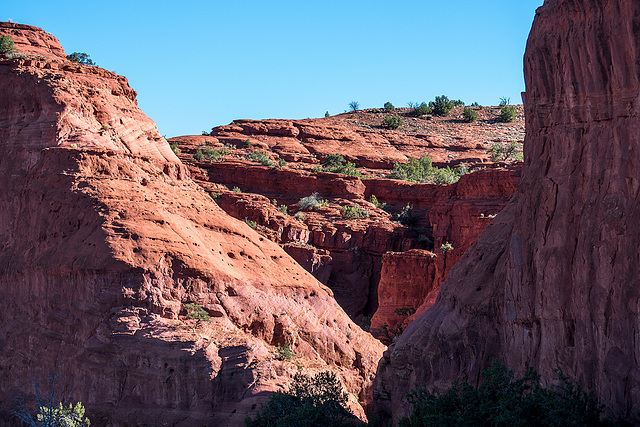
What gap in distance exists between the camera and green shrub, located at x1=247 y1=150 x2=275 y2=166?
205ft

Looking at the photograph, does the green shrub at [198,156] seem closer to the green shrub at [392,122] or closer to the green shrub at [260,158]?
the green shrub at [260,158]

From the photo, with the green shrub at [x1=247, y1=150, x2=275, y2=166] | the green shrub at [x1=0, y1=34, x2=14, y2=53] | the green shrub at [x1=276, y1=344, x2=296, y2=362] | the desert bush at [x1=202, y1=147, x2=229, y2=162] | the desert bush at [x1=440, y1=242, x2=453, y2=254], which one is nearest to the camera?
the green shrub at [x1=276, y1=344, x2=296, y2=362]

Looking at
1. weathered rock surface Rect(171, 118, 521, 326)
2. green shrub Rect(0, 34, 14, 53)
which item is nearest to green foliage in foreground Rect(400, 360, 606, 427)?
weathered rock surface Rect(171, 118, 521, 326)

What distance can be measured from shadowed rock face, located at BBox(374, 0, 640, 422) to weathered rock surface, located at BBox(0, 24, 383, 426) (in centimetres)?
647

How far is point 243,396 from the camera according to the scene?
2100cm

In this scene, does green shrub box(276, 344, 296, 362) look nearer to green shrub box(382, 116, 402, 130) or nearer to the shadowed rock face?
the shadowed rock face

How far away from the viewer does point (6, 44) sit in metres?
28.8

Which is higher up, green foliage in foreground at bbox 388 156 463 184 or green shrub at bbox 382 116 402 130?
green shrub at bbox 382 116 402 130

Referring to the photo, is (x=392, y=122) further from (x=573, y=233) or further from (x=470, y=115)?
(x=573, y=233)

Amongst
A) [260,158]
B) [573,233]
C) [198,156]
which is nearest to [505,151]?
[260,158]

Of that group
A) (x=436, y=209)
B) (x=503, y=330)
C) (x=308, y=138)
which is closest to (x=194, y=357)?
(x=503, y=330)

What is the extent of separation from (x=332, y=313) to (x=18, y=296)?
10654mm

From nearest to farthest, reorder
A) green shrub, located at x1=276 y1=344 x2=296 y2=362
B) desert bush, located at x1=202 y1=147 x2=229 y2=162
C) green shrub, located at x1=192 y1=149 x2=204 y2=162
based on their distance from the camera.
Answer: green shrub, located at x1=276 y1=344 x2=296 y2=362, green shrub, located at x1=192 y1=149 x2=204 y2=162, desert bush, located at x1=202 y1=147 x2=229 y2=162

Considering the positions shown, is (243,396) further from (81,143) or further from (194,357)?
(81,143)
